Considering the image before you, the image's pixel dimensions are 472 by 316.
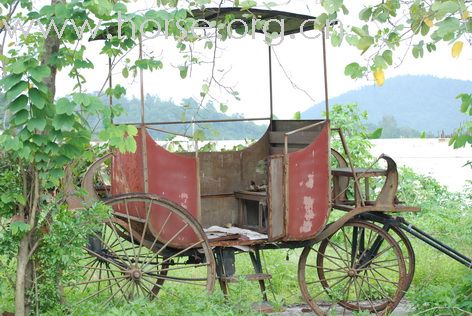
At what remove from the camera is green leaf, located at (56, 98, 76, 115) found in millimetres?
4770

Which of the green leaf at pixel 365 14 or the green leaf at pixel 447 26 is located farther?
the green leaf at pixel 365 14

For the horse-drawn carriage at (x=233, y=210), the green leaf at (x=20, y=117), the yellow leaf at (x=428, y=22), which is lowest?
the horse-drawn carriage at (x=233, y=210)

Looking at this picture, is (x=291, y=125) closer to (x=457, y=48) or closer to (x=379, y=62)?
A: (x=379, y=62)

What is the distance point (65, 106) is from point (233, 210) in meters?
3.13

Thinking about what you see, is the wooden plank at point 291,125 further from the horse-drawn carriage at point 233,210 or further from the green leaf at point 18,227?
the green leaf at point 18,227

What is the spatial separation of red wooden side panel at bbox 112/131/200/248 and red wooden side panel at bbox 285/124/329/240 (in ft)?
2.58

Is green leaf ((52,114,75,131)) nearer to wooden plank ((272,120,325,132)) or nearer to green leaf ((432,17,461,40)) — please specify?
green leaf ((432,17,461,40))

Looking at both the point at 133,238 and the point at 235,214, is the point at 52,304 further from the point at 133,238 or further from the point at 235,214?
the point at 235,214

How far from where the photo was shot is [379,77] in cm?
509

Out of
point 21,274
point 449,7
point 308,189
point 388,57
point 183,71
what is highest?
point 449,7

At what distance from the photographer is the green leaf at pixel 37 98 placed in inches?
190

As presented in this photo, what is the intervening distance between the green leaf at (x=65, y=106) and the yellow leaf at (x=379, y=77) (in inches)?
71.8

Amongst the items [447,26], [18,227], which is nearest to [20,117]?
[18,227]

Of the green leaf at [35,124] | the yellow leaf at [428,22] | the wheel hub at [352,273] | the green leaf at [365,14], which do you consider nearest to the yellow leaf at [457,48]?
the yellow leaf at [428,22]
